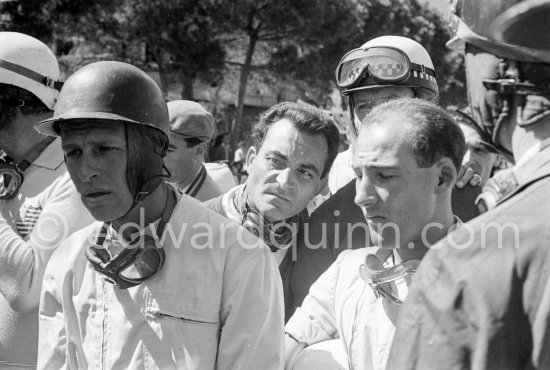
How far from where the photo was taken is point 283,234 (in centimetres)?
339

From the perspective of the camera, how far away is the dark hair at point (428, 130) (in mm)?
2547

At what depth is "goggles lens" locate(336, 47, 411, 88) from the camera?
3.68 metres

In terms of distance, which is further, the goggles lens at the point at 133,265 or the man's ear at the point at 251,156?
the man's ear at the point at 251,156

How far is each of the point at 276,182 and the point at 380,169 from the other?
93 cm

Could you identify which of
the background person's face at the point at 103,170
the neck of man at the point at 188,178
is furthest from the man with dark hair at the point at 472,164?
the neck of man at the point at 188,178

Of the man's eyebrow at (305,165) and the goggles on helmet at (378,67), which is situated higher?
the goggles on helmet at (378,67)

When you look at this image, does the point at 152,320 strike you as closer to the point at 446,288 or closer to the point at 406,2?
the point at 446,288

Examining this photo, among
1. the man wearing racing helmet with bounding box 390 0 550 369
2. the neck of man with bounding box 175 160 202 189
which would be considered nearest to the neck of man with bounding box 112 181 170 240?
the man wearing racing helmet with bounding box 390 0 550 369

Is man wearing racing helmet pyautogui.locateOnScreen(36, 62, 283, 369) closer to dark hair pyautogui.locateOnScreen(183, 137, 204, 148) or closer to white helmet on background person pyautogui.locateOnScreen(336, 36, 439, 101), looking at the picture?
white helmet on background person pyautogui.locateOnScreen(336, 36, 439, 101)

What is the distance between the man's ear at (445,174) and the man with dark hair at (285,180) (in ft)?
3.05

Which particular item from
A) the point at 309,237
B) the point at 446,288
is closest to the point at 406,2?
the point at 309,237

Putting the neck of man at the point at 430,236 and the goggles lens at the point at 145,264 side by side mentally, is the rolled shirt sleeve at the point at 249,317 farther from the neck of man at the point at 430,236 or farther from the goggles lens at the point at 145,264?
the neck of man at the point at 430,236

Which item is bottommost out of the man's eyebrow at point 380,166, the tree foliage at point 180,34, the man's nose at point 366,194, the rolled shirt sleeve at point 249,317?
the rolled shirt sleeve at point 249,317

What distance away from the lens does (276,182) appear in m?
3.38
